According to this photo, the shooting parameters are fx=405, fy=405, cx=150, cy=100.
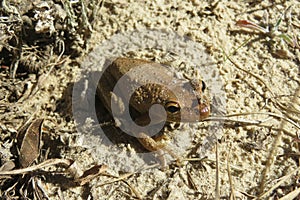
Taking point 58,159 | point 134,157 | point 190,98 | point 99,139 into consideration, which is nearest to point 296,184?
point 190,98

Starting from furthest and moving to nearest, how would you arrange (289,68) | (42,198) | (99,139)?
(289,68)
(99,139)
(42,198)

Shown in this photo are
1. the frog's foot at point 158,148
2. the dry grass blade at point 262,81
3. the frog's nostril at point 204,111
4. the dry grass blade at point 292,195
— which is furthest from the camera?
the dry grass blade at point 262,81

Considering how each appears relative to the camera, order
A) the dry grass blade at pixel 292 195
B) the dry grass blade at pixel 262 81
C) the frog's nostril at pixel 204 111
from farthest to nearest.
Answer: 1. the dry grass blade at pixel 262 81
2. the frog's nostril at pixel 204 111
3. the dry grass blade at pixel 292 195

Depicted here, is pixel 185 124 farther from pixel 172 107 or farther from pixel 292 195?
pixel 292 195

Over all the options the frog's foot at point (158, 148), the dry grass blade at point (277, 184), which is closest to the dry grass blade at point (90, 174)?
the frog's foot at point (158, 148)

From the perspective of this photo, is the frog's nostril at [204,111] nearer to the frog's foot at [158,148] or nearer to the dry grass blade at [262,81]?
the frog's foot at [158,148]

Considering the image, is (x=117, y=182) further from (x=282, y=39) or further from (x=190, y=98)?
(x=282, y=39)

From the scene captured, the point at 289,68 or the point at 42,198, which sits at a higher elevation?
the point at 289,68
